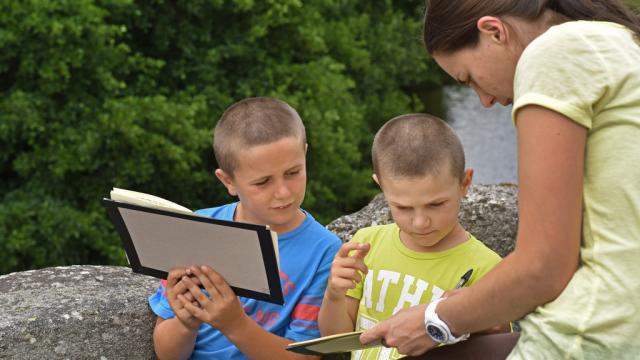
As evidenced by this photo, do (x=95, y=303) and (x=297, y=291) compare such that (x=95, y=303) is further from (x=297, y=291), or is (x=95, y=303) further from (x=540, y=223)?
(x=540, y=223)

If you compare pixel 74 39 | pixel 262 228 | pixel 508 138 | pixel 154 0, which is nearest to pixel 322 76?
pixel 154 0

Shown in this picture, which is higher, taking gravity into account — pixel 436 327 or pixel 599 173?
pixel 599 173

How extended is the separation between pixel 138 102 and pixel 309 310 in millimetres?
4128

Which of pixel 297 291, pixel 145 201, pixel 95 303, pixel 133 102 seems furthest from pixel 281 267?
pixel 133 102

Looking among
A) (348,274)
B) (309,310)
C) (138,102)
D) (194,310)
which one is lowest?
(138,102)

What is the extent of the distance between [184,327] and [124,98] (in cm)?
399

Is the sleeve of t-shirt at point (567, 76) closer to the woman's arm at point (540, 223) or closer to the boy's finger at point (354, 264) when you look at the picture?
the woman's arm at point (540, 223)

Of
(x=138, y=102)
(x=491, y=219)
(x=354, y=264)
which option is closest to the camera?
(x=354, y=264)

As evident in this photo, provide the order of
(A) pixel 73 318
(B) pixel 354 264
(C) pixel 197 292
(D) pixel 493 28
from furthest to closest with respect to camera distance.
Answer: (A) pixel 73 318
(C) pixel 197 292
(B) pixel 354 264
(D) pixel 493 28

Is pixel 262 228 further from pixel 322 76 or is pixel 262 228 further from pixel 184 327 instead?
pixel 322 76

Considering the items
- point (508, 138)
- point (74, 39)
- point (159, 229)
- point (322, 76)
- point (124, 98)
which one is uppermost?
point (159, 229)

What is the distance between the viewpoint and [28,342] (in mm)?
2785

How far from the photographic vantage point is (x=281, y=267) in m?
2.79

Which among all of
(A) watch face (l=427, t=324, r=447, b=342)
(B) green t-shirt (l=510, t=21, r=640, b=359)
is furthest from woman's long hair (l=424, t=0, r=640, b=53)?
(A) watch face (l=427, t=324, r=447, b=342)
